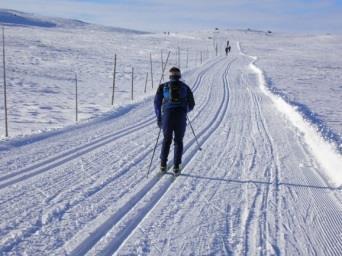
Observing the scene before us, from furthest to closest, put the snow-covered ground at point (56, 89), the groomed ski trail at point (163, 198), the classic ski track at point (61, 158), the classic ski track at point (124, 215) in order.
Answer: the snow-covered ground at point (56, 89)
the classic ski track at point (61, 158)
the groomed ski trail at point (163, 198)
the classic ski track at point (124, 215)

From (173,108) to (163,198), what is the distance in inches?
78.5

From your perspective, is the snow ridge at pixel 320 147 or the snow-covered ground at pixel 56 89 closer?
the snow ridge at pixel 320 147

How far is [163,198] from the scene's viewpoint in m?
7.31

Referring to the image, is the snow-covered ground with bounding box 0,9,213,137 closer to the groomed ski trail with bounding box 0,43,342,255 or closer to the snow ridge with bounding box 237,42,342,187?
the groomed ski trail with bounding box 0,43,342,255

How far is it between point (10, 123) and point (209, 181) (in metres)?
8.39

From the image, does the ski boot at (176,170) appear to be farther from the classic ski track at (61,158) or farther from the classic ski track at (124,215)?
the classic ski track at (61,158)

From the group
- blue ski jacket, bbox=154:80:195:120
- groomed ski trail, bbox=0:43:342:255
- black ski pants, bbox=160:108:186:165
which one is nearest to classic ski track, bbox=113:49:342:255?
groomed ski trail, bbox=0:43:342:255

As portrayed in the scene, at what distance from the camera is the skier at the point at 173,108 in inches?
341

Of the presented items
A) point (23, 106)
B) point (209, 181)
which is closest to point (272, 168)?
point (209, 181)

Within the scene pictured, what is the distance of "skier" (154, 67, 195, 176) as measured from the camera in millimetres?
8672

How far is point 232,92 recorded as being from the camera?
23.5 meters

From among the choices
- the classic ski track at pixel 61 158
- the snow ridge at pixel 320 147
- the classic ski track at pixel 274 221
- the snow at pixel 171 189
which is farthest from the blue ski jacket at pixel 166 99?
the snow ridge at pixel 320 147

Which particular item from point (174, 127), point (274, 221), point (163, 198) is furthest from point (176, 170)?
point (274, 221)

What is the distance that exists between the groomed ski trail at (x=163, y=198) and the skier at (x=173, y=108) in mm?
431
